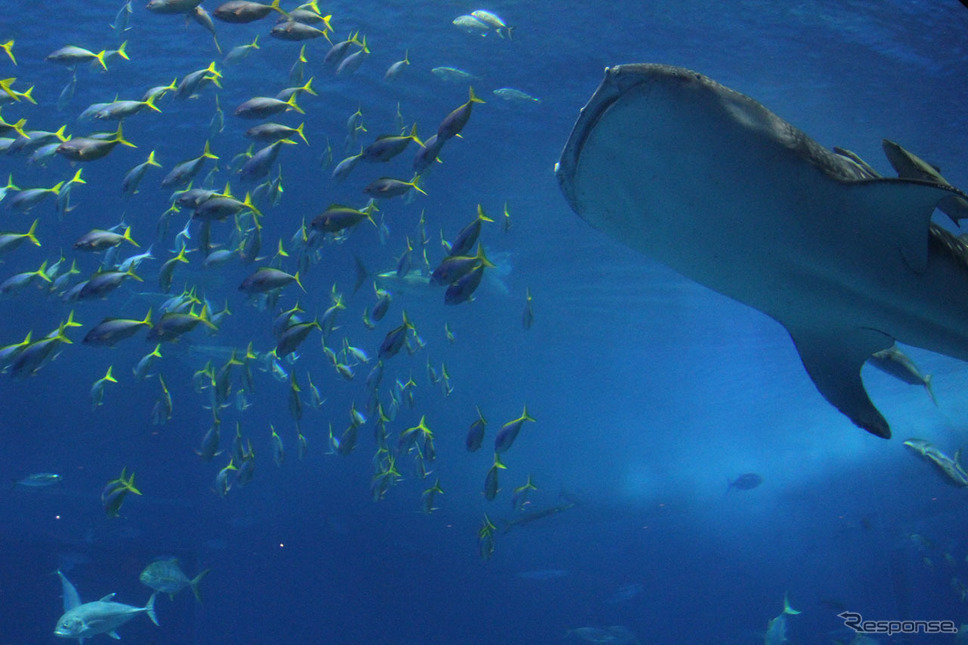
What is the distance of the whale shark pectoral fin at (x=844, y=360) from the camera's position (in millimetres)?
3012

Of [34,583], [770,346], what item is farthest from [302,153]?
[770,346]

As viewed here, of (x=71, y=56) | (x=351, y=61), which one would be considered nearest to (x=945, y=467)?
(x=351, y=61)

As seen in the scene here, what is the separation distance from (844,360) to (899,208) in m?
1.42

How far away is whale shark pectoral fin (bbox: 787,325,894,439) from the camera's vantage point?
301 centimetres

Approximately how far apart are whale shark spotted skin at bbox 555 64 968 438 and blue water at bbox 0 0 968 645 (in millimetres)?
5686

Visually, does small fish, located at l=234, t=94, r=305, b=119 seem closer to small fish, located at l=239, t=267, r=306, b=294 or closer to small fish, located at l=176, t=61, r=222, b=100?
small fish, located at l=176, t=61, r=222, b=100

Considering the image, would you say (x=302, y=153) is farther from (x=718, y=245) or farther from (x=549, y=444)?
(x=549, y=444)

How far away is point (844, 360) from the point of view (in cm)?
317

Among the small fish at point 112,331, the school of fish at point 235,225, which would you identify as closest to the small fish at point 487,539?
the school of fish at point 235,225

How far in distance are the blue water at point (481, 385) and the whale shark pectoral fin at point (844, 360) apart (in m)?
6.40

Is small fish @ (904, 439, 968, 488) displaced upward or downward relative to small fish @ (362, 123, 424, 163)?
downward

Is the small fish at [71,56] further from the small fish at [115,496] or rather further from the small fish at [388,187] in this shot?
the small fish at [115,496]

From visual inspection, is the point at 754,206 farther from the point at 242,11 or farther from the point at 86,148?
the point at 86,148

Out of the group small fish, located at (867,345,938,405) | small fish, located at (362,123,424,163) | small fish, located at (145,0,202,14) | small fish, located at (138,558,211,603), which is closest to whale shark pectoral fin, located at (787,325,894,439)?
small fish, located at (867,345,938,405)
